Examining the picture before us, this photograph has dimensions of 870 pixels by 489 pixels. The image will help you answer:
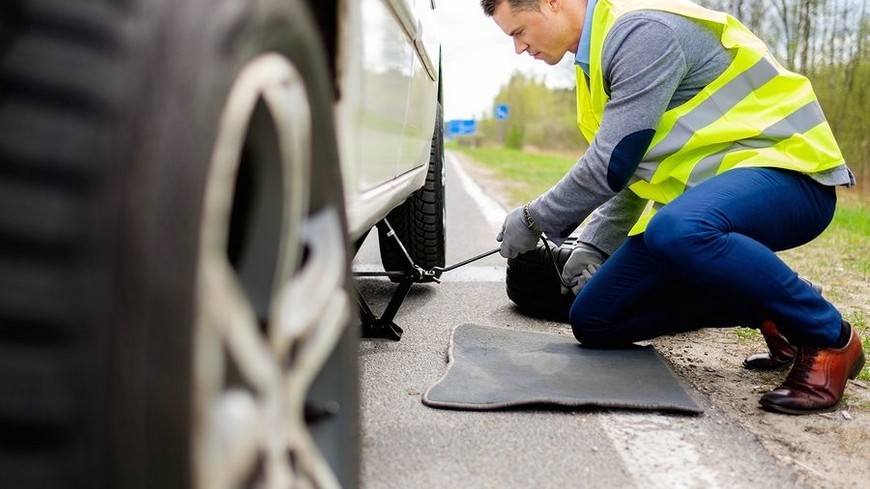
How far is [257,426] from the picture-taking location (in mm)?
929

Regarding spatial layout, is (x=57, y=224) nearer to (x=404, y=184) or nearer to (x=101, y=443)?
(x=101, y=443)

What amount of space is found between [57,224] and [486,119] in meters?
107

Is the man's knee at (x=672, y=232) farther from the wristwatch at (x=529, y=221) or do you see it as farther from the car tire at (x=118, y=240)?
the car tire at (x=118, y=240)

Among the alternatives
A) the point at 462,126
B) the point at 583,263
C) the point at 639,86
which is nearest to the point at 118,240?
the point at 639,86

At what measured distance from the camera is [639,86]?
8.30 ft

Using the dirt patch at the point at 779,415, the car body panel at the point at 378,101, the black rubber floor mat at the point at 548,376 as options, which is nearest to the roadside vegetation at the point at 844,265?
the dirt patch at the point at 779,415

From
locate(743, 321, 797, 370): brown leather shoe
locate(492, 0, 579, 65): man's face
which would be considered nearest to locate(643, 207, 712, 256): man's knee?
locate(743, 321, 797, 370): brown leather shoe

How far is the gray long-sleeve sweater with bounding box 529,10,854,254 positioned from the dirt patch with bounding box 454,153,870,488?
0.64m

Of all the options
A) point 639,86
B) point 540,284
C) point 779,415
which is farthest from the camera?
point 540,284

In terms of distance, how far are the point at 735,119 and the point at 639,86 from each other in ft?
1.02

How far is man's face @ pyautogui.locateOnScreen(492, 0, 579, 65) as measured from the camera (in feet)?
9.21

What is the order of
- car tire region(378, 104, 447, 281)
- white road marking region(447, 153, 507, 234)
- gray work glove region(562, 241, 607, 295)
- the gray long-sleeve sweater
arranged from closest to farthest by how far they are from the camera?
the gray long-sleeve sweater → gray work glove region(562, 241, 607, 295) → car tire region(378, 104, 447, 281) → white road marking region(447, 153, 507, 234)

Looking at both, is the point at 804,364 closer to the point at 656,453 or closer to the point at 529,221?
the point at 656,453

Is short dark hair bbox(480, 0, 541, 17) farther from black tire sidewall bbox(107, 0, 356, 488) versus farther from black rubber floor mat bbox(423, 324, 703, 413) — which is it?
black tire sidewall bbox(107, 0, 356, 488)
